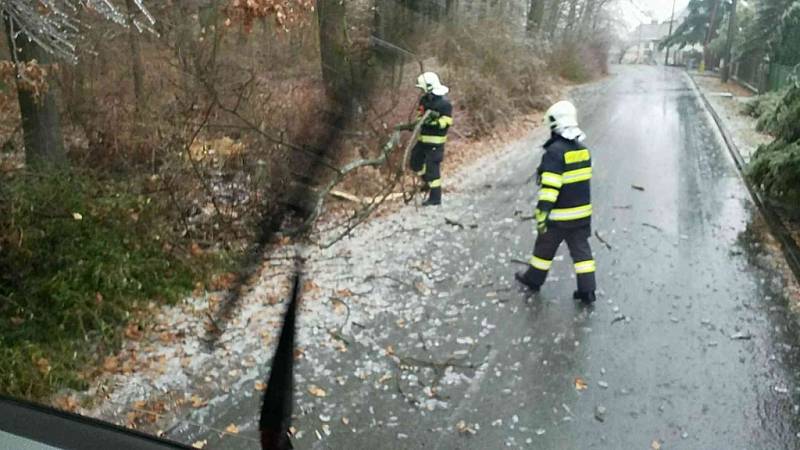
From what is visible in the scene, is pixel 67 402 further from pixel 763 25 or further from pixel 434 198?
pixel 763 25

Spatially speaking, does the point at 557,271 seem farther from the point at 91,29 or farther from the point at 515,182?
the point at 91,29

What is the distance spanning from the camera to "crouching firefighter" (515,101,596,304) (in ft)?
15.0

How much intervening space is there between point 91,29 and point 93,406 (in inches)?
99.5

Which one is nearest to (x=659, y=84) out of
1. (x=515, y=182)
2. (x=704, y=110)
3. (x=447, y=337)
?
(x=704, y=110)

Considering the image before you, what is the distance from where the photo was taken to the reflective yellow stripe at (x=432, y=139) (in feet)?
19.1

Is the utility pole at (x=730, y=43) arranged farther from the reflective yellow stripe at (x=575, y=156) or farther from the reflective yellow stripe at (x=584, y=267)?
the reflective yellow stripe at (x=584, y=267)

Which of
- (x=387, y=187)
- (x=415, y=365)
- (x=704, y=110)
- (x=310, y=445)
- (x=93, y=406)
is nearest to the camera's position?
(x=310, y=445)

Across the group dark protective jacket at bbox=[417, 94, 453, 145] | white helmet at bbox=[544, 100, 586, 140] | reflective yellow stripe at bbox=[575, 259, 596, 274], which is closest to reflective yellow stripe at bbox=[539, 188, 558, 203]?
white helmet at bbox=[544, 100, 586, 140]

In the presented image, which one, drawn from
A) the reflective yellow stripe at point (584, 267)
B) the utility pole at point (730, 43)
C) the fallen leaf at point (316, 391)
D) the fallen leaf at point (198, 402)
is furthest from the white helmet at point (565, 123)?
the fallen leaf at point (198, 402)

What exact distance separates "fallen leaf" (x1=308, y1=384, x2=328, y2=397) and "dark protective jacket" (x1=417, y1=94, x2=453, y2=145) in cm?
246

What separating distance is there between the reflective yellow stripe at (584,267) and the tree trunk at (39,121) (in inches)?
142

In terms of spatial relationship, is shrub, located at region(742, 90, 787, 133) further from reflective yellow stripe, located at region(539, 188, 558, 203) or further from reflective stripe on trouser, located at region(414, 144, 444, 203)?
reflective stripe on trouser, located at region(414, 144, 444, 203)

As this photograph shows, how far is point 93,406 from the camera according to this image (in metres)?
3.36

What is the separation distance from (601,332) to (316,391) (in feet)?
5.84
